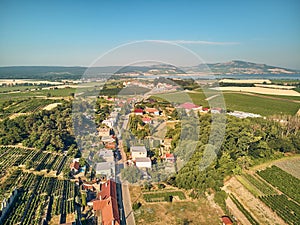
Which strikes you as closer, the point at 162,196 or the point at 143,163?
the point at 162,196

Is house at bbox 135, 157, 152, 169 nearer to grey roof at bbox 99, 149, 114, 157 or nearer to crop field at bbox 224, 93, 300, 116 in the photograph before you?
grey roof at bbox 99, 149, 114, 157

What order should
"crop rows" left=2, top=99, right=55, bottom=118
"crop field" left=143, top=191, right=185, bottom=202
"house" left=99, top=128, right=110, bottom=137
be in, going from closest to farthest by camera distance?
"crop field" left=143, top=191, right=185, bottom=202 < "house" left=99, top=128, right=110, bottom=137 < "crop rows" left=2, top=99, right=55, bottom=118

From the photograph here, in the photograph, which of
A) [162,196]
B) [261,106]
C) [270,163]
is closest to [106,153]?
[162,196]

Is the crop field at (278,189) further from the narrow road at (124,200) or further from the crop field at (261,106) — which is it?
the crop field at (261,106)

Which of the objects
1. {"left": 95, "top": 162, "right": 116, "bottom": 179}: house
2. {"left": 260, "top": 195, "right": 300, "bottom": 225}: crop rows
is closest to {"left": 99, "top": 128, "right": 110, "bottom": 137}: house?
{"left": 95, "top": 162, "right": 116, "bottom": 179}: house

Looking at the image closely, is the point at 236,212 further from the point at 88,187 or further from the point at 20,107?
the point at 20,107

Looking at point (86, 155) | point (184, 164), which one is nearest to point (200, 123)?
point (184, 164)

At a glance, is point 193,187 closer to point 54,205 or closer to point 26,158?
point 54,205
